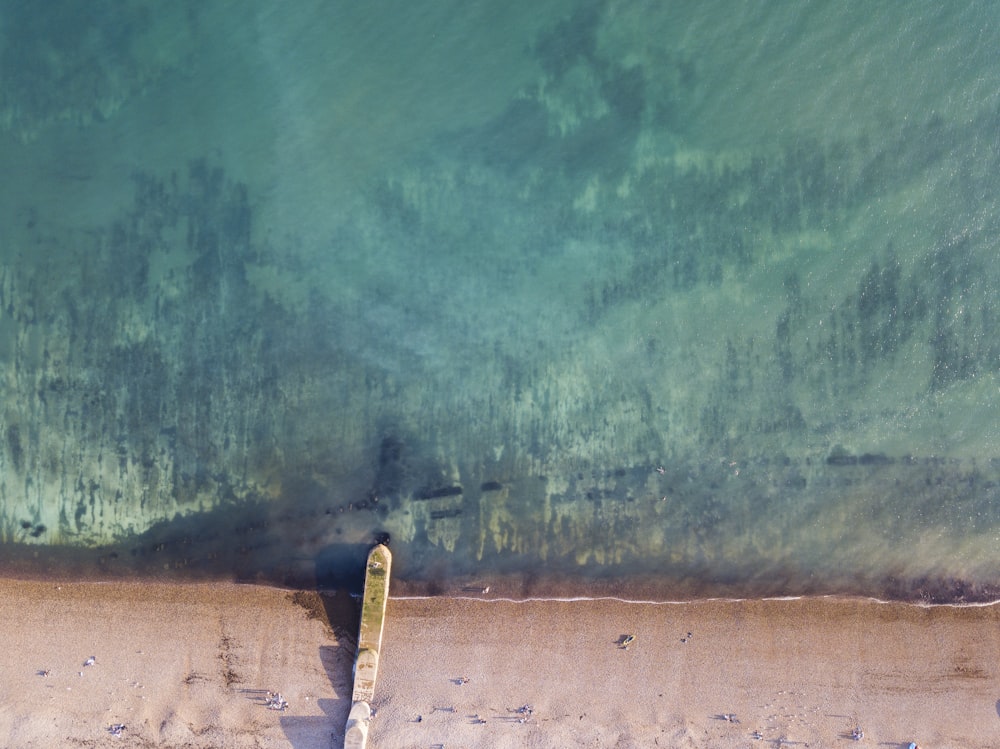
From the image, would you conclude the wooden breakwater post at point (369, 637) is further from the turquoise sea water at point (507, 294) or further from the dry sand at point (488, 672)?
the turquoise sea water at point (507, 294)

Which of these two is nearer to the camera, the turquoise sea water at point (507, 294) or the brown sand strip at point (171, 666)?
the brown sand strip at point (171, 666)

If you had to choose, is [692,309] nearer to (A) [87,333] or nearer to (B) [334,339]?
(B) [334,339]

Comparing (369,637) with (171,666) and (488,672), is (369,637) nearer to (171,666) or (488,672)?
(488,672)

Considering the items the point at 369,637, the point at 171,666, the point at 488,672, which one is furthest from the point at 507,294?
the point at 171,666

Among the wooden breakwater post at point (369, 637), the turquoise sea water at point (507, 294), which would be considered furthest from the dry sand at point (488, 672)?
the turquoise sea water at point (507, 294)

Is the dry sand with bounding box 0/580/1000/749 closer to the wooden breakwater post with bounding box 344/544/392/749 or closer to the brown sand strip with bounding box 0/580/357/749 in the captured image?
the brown sand strip with bounding box 0/580/357/749

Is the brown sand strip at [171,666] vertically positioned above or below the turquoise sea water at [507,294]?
below

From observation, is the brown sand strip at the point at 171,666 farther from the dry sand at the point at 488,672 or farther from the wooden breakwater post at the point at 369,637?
the wooden breakwater post at the point at 369,637
